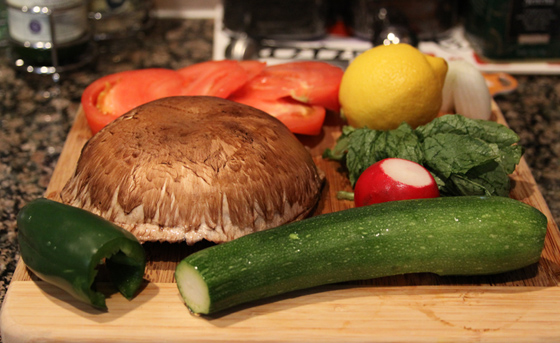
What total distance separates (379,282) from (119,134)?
82 centimetres

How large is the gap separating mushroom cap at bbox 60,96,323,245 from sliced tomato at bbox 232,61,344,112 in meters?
0.40

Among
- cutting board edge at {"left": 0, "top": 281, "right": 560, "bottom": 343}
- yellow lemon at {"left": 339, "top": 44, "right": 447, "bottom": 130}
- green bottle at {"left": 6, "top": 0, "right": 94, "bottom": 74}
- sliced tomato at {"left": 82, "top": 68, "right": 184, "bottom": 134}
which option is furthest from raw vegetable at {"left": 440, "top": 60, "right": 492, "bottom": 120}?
green bottle at {"left": 6, "top": 0, "right": 94, "bottom": 74}

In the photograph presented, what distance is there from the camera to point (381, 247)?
1.34m

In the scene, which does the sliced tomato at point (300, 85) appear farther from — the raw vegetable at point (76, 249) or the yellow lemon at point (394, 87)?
the raw vegetable at point (76, 249)

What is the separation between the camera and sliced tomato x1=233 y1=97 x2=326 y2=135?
6.33 feet

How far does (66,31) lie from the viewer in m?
2.46

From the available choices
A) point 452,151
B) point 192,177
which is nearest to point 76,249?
point 192,177

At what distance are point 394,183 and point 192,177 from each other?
1.83ft

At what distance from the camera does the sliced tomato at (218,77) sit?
77.2 inches

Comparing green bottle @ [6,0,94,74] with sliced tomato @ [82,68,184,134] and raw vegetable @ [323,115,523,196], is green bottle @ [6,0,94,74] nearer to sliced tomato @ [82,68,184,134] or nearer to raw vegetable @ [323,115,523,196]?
sliced tomato @ [82,68,184,134]

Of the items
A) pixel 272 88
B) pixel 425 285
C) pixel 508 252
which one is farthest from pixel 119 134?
pixel 508 252

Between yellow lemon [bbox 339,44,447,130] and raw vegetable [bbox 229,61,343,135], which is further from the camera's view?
raw vegetable [bbox 229,61,343,135]

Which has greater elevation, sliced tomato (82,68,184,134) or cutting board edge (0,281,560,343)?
sliced tomato (82,68,184,134)

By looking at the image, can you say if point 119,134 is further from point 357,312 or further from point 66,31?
point 66,31
